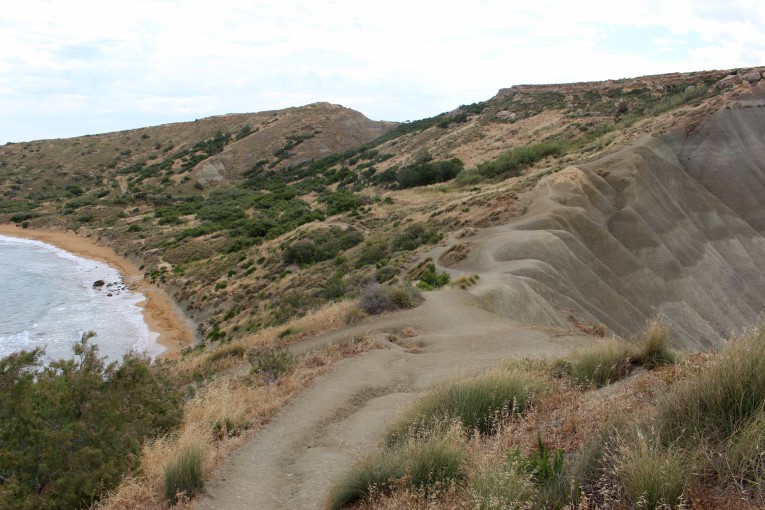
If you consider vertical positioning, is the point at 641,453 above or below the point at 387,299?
above

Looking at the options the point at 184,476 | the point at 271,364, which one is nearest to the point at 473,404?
the point at 184,476

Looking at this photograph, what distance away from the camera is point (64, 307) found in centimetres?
3534

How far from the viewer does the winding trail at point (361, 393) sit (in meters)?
7.23

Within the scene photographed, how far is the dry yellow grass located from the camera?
712cm

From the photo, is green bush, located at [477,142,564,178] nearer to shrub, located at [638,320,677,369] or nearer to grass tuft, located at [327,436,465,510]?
shrub, located at [638,320,677,369]

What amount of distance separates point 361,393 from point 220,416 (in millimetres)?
2726

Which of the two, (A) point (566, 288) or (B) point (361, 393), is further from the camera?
A: (A) point (566, 288)

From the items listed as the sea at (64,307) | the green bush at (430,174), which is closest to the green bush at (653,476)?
the sea at (64,307)

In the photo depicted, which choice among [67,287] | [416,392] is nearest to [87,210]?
[67,287]

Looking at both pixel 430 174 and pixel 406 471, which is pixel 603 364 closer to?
pixel 406 471

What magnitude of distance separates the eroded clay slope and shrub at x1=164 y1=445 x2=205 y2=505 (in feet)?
41.9

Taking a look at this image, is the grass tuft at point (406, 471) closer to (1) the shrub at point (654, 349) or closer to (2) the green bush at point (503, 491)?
(2) the green bush at point (503, 491)

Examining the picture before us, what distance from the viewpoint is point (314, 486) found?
7.11 metres

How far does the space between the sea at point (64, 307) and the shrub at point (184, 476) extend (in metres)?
17.8
